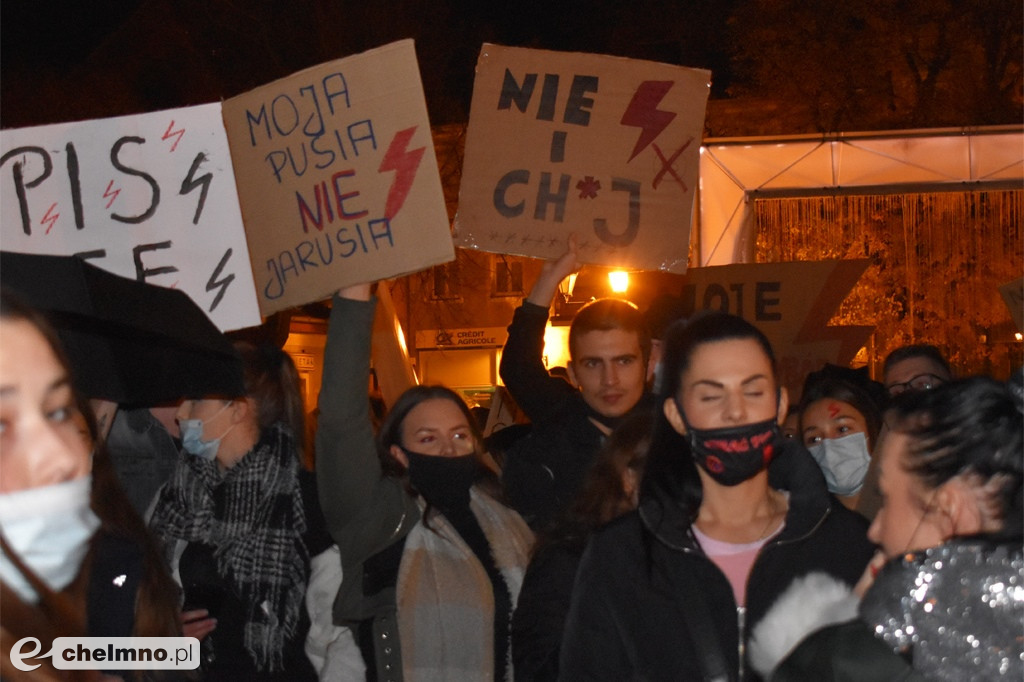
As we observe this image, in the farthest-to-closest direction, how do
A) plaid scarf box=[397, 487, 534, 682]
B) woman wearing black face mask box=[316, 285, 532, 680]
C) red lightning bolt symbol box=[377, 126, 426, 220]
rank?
red lightning bolt symbol box=[377, 126, 426, 220] < plaid scarf box=[397, 487, 534, 682] < woman wearing black face mask box=[316, 285, 532, 680]

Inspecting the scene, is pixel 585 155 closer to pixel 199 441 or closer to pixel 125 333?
pixel 199 441

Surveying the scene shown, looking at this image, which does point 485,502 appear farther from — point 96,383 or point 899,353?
point 899,353

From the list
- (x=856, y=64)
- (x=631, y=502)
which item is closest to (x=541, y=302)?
(x=631, y=502)

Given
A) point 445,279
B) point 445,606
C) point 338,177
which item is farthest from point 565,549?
point 445,279

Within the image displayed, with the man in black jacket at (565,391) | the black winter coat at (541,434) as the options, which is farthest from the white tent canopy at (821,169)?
the black winter coat at (541,434)

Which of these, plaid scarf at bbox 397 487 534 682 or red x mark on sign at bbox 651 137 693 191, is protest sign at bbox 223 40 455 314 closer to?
plaid scarf at bbox 397 487 534 682

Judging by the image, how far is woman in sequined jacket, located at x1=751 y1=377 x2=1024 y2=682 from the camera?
1809 mm

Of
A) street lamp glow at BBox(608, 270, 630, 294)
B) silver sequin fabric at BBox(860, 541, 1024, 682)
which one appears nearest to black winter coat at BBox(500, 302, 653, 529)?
silver sequin fabric at BBox(860, 541, 1024, 682)

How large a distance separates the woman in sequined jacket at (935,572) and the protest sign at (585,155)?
2759mm

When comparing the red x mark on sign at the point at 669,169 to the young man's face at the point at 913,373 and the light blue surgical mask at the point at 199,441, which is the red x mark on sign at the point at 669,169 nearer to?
the young man's face at the point at 913,373

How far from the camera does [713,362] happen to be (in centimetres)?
300

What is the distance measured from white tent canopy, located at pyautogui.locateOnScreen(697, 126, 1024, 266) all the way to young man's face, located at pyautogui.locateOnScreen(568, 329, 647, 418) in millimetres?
4957

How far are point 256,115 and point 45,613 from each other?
117 inches

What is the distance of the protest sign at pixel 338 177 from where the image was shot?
404 cm
